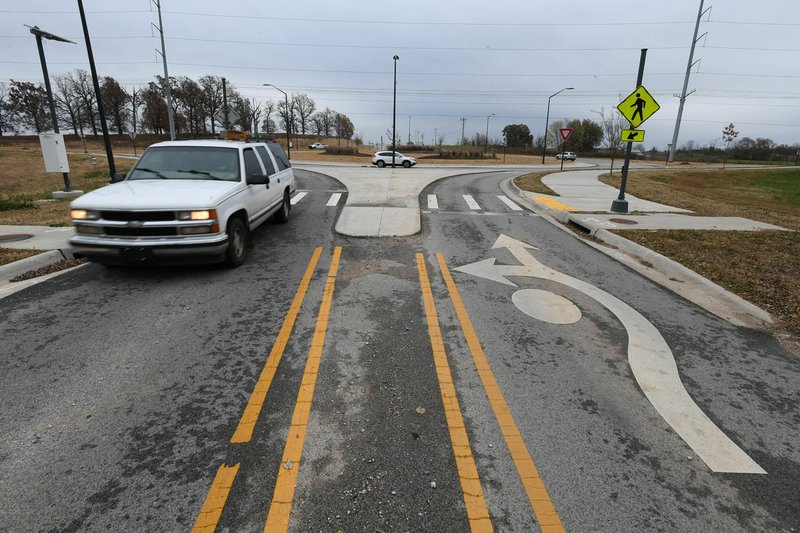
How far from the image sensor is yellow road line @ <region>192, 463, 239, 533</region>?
7.41 ft

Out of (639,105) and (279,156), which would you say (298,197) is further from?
(639,105)

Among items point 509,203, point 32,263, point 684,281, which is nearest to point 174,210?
point 32,263

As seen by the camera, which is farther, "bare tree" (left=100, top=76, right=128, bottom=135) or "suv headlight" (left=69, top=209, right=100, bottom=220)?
"bare tree" (left=100, top=76, right=128, bottom=135)

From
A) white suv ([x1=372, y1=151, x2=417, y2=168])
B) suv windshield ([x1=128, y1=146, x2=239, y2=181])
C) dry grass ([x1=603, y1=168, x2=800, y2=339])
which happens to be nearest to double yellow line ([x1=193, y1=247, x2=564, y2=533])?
suv windshield ([x1=128, y1=146, x2=239, y2=181])

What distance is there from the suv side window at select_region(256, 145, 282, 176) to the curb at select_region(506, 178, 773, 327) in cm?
696

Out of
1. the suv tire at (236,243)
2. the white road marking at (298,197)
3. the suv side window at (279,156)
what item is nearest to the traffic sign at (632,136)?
the suv side window at (279,156)

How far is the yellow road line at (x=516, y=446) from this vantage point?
2368 millimetres

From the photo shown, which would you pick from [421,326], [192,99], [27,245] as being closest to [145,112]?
Result: [192,99]

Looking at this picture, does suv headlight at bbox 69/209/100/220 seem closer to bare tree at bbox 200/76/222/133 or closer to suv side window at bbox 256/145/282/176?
suv side window at bbox 256/145/282/176

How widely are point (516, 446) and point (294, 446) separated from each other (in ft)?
4.94

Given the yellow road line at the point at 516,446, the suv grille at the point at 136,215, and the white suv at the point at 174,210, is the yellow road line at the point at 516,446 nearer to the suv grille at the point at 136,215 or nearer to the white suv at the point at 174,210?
the white suv at the point at 174,210

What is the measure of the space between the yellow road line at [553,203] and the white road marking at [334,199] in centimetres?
670

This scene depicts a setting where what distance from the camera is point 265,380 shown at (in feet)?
11.8

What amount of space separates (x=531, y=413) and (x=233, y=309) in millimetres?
3563
